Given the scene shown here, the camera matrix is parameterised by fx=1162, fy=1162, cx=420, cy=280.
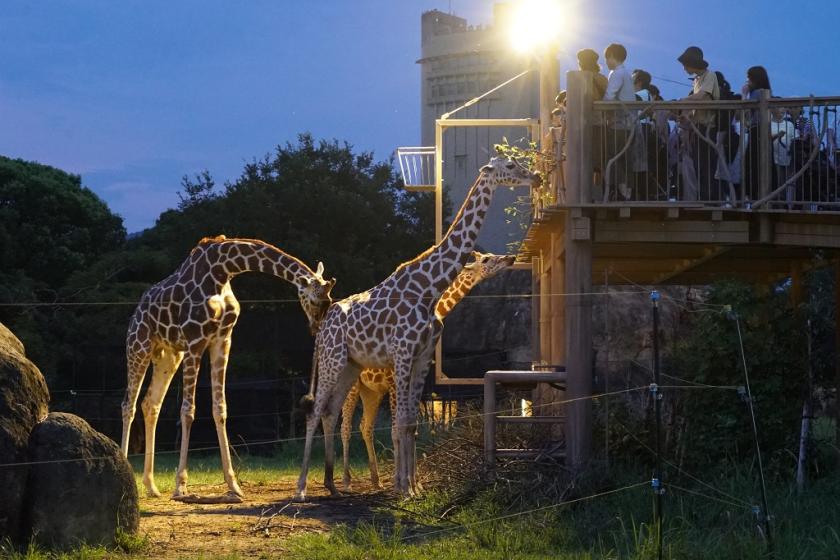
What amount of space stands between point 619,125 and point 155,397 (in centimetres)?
579

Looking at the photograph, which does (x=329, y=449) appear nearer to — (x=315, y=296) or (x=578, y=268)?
(x=315, y=296)

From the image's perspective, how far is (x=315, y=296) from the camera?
12.3 metres

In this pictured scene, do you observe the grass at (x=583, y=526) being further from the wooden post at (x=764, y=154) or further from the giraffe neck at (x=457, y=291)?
the giraffe neck at (x=457, y=291)

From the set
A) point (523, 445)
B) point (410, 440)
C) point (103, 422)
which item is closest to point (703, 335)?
point (523, 445)

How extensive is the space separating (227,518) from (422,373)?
2.55m

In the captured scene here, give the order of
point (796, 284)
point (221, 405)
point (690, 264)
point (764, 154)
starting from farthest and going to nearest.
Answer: point (690, 264) → point (796, 284) → point (221, 405) → point (764, 154)

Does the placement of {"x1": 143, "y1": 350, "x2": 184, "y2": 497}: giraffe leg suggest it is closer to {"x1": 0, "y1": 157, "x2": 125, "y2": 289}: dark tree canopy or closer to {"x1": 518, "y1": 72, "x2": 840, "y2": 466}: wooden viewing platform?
{"x1": 518, "y1": 72, "x2": 840, "y2": 466}: wooden viewing platform

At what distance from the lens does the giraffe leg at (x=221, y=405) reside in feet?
39.1

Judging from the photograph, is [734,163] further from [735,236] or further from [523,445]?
[523,445]

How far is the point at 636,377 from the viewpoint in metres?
17.0

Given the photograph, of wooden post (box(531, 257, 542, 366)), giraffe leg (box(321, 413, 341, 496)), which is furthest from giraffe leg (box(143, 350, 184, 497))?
wooden post (box(531, 257, 542, 366))

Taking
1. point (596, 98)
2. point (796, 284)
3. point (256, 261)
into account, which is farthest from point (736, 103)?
point (256, 261)

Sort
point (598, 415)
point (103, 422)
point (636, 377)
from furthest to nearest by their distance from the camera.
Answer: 1. point (103, 422)
2. point (636, 377)
3. point (598, 415)

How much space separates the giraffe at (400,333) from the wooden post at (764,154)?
7.81 ft
